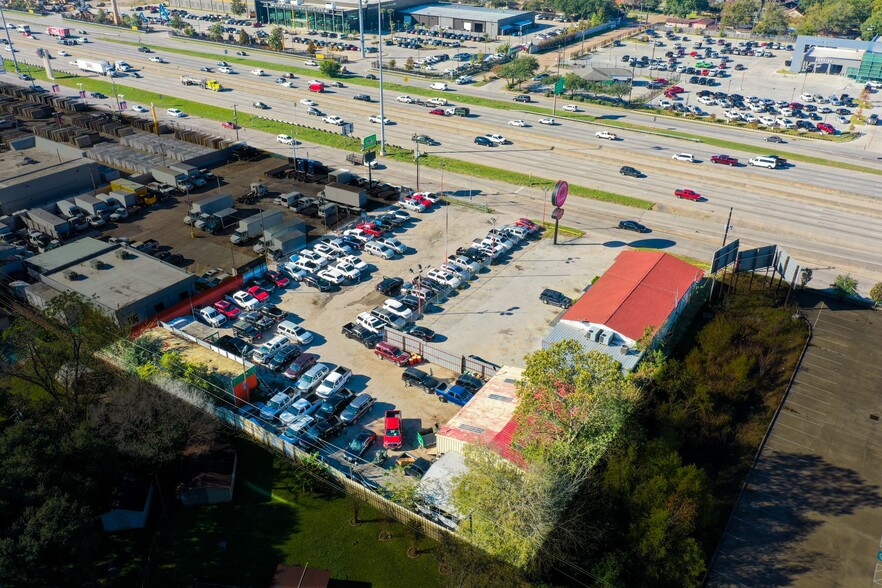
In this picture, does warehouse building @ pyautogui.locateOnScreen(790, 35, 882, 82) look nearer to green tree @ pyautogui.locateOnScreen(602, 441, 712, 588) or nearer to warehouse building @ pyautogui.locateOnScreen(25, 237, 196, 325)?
green tree @ pyautogui.locateOnScreen(602, 441, 712, 588)

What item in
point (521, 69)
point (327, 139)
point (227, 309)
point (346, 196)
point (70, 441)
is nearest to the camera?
point (70, 441)

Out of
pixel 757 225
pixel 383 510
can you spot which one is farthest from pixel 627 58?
pixel 383 510

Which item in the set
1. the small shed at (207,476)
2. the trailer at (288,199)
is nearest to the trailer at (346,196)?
the trailer at (288,199)

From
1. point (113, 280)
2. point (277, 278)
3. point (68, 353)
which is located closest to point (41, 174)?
point (113, 280)

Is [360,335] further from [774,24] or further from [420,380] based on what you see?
[774,24]

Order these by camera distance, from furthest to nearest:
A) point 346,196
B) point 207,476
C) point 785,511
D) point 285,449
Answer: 1. point 346,196
2. point 285,449
3. point 207,476
4. point 785,511

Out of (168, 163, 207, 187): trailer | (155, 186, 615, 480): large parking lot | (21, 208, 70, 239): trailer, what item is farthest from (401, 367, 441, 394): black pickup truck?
(168, 163, 207, 187): trailer
